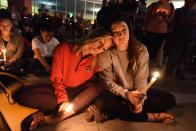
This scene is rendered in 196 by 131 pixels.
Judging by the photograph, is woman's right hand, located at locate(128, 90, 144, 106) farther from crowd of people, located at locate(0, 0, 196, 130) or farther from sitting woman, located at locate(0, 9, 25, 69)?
sitting woman, located at locate(0, 9, 25, 69)

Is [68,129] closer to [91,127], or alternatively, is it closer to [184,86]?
[91,127]

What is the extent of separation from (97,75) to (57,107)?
66cm

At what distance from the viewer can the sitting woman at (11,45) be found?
4.56 metres

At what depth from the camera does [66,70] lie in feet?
10.8

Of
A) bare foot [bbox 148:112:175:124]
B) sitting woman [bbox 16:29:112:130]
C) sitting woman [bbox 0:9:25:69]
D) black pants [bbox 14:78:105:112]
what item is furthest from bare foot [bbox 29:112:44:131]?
sitting woman [bbox 0:9:25:69]

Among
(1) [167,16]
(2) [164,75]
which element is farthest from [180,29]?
(2) [164,75]

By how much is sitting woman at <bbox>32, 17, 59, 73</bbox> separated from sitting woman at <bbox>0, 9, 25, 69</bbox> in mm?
284

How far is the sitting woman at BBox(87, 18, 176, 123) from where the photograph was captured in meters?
3.45

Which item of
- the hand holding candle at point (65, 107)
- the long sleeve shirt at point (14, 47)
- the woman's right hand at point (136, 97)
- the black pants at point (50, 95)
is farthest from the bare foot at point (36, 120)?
the long sleeve shirt at point (14, 47)

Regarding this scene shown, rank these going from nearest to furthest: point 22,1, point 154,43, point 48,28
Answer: point 48,28
point 154,43
point 22,1

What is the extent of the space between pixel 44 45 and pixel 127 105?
239 cm

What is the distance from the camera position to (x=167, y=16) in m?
5.63

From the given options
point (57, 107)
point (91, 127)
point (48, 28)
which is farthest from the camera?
point (48, 28)

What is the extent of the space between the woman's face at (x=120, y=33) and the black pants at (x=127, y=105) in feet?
2.10
